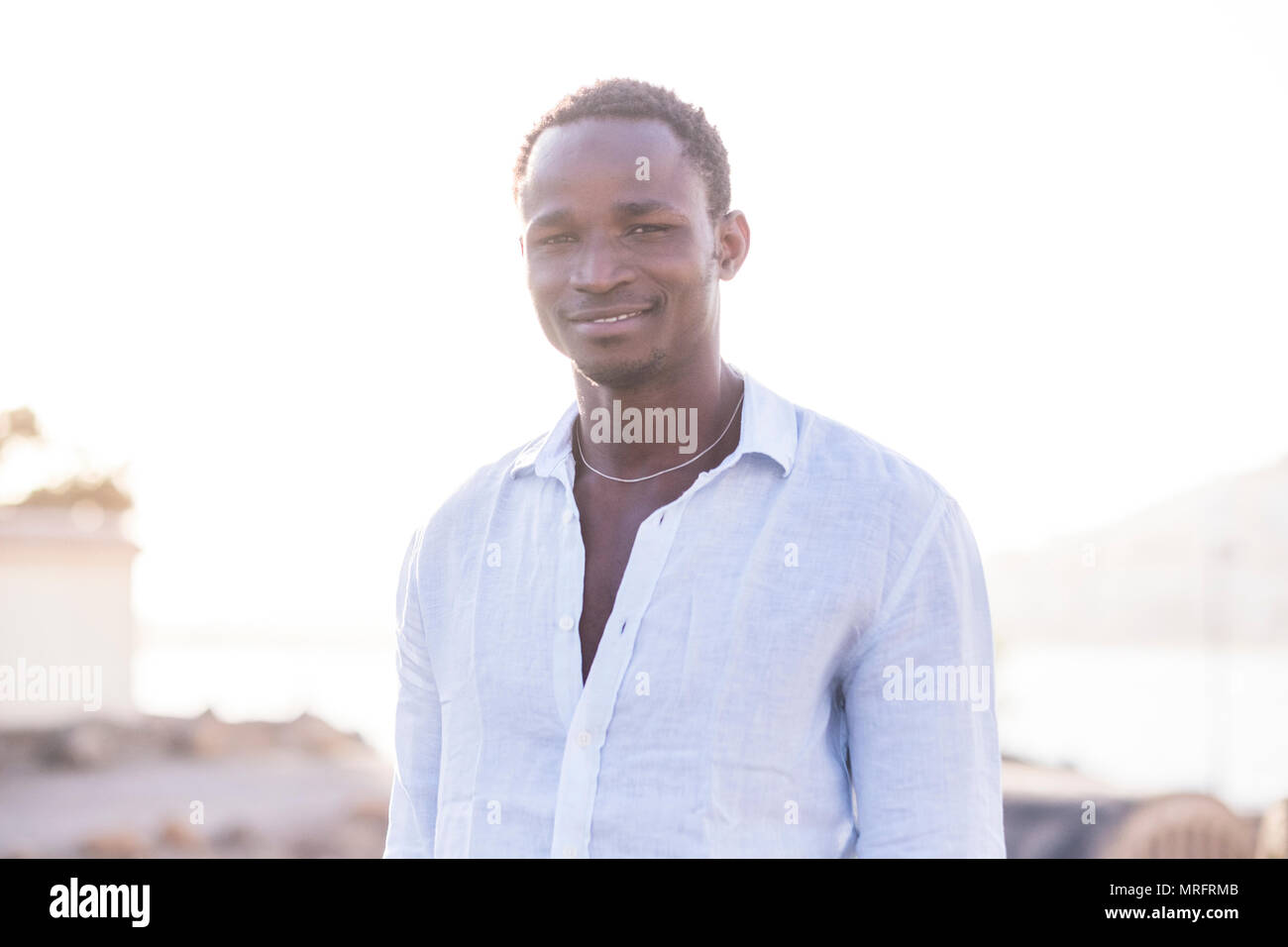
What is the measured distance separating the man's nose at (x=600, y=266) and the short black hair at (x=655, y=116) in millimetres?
250

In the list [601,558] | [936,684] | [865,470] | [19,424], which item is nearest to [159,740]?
[19,424]

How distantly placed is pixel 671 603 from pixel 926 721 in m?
0.47

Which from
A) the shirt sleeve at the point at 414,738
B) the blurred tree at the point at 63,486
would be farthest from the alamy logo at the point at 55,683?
the shirt sleeve at the point at 414,738

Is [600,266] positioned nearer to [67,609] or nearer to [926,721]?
[926,721]

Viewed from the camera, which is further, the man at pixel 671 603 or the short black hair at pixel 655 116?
the short black hair at pixel 655 116

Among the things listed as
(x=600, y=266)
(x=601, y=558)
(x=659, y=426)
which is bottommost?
(x=601, y=558)

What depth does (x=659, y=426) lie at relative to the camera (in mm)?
2326

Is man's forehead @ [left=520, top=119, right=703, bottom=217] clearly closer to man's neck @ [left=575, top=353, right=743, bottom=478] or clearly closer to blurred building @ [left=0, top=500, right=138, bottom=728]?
man's neck @ [left=575, top=353, right=743, bottom=478]

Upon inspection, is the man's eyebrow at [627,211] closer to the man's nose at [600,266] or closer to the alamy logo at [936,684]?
the man's nose at [600,266]

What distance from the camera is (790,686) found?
2.00 m

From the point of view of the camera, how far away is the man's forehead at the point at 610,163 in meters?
2.22

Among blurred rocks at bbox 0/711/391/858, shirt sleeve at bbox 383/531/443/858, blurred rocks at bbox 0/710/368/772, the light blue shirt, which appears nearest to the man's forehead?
the light blue shirt
